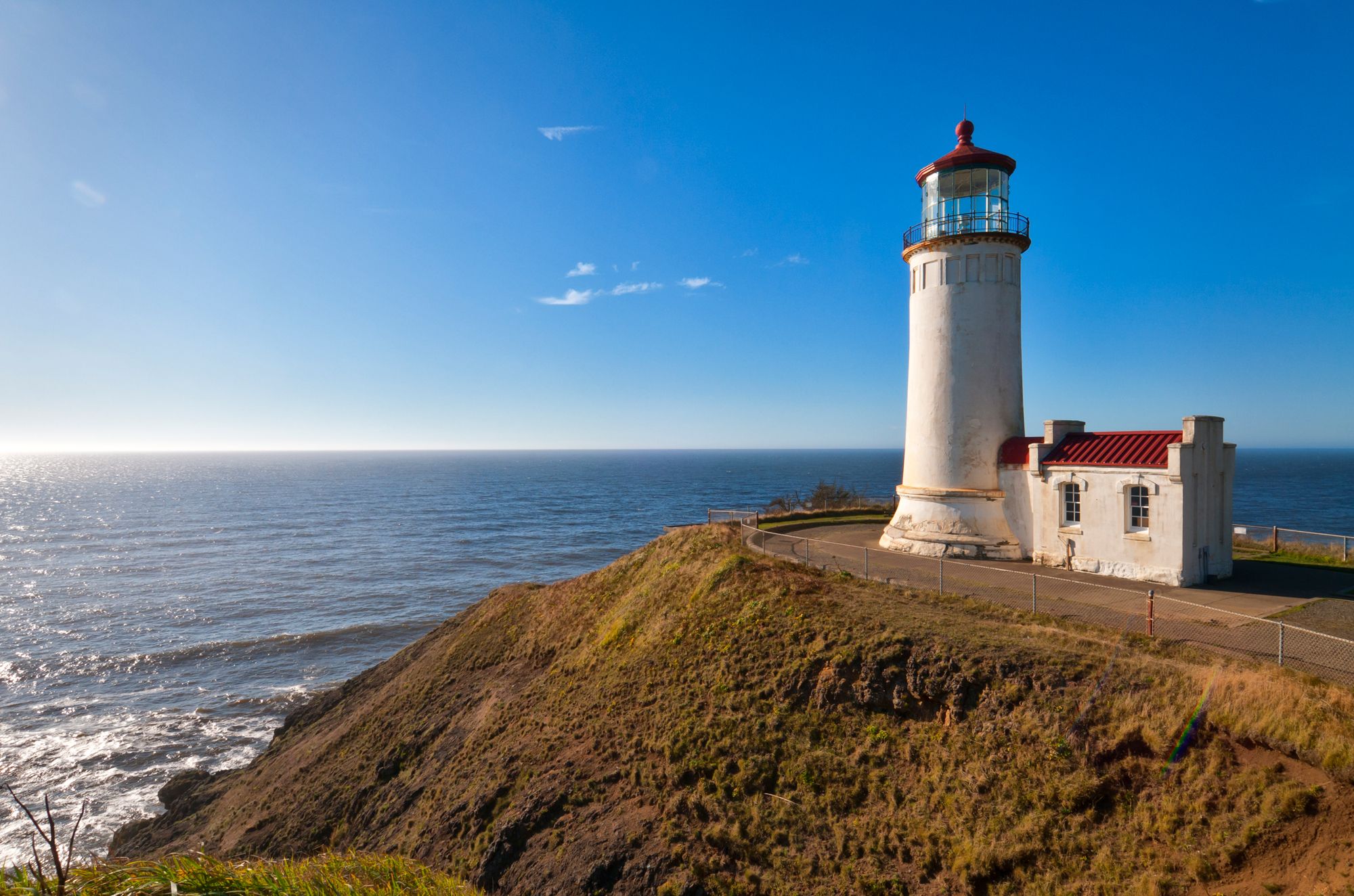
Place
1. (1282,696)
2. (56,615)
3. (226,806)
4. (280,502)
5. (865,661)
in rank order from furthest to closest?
(280,502)
(56,615)
(226,806)
(865,661)
(1282,696)

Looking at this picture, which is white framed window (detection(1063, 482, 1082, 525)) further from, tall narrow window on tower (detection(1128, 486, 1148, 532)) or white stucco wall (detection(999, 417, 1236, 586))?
tall narrow window on tower (detection(1128, 486, 1148, 532))

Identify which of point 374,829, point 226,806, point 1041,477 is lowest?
point 226,806

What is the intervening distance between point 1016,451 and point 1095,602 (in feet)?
20.4

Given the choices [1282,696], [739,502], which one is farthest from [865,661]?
[739,502]

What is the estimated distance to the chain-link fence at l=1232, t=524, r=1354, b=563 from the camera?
1822cm

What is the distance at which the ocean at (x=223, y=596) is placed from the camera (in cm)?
2175

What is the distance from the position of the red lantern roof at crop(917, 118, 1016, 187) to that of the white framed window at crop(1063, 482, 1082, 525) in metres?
9.98

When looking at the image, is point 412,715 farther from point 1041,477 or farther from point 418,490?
point 418,490

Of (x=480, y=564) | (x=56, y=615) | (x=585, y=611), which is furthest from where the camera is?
(x=480, y=564)

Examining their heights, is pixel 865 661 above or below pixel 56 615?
above

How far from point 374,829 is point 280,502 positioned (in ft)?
307

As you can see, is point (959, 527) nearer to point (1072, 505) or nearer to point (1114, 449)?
point (1072, 505)

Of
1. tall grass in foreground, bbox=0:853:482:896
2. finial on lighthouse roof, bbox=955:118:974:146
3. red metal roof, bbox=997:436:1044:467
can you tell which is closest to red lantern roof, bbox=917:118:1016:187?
finial on lighthouse roof, bbox=955:118:974:146

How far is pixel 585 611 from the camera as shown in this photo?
768 inches
